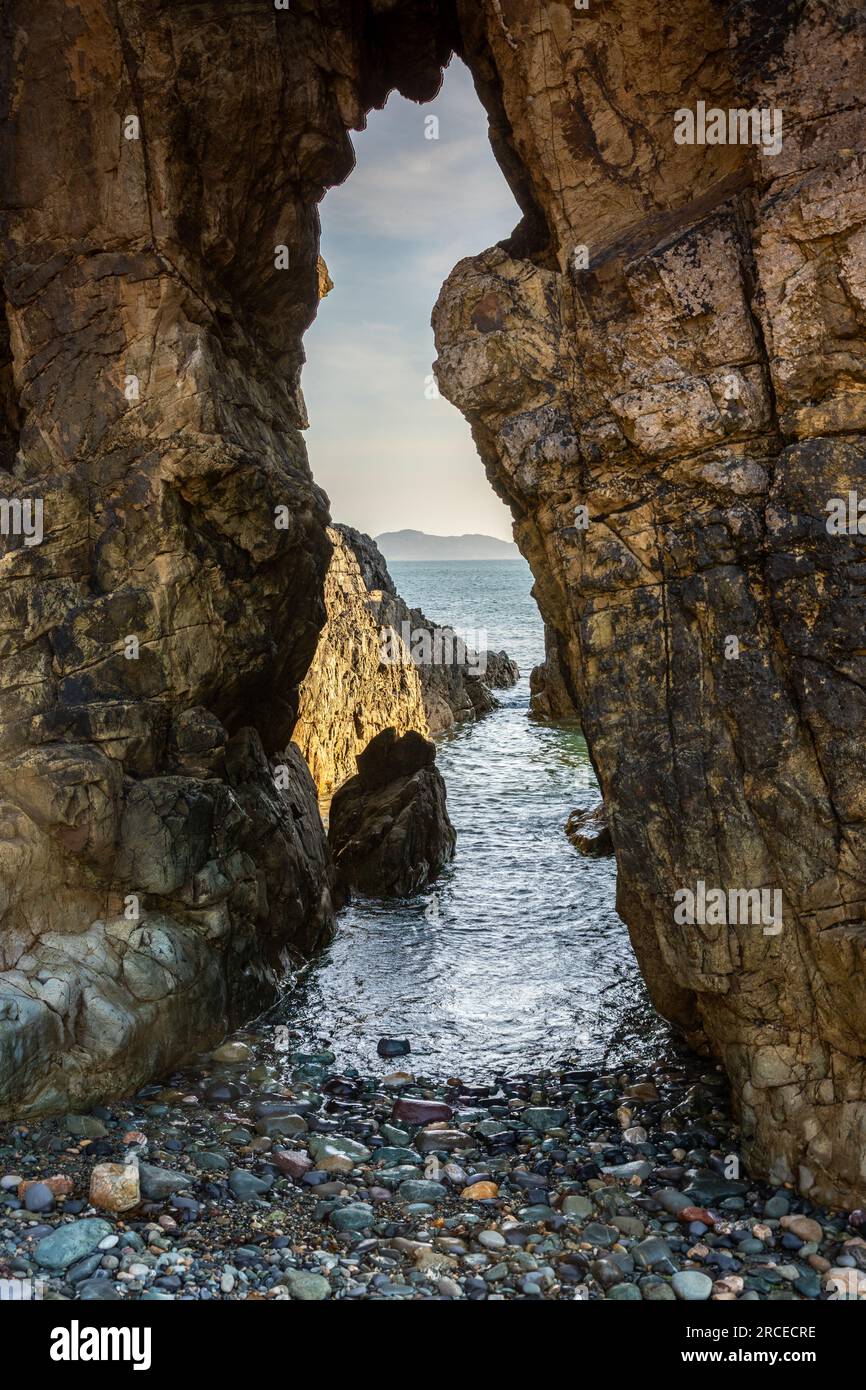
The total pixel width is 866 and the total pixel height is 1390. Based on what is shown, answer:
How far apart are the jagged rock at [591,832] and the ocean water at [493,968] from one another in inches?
11.4

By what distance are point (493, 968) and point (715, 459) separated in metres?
9.29

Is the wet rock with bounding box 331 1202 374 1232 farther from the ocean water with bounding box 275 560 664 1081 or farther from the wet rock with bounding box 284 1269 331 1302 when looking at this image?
the ocean water with bounding box 275 560 664 1081

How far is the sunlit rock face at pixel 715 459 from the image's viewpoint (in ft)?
31.1

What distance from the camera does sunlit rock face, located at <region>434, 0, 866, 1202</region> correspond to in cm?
948

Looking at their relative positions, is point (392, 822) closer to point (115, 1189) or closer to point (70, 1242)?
point (115, 1189)

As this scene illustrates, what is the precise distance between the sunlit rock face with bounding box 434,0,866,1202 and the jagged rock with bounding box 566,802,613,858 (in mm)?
10471

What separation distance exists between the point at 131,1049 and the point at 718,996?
254 inches

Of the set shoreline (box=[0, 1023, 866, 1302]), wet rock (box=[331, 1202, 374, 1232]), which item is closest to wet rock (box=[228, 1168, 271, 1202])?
shoreline (box=[0, 1023, 866, 1302])

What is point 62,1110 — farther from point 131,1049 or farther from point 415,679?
point 415,679

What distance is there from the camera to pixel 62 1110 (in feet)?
35.5

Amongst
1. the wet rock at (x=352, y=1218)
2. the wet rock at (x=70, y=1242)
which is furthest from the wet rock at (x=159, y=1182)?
the wet rock at (x=352, y=1218)

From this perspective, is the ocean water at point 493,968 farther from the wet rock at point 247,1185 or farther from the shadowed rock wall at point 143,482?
the wet rock at point 247,1185

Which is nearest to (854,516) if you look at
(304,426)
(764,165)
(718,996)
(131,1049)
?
(764,165)

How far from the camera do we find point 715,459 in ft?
33.2
